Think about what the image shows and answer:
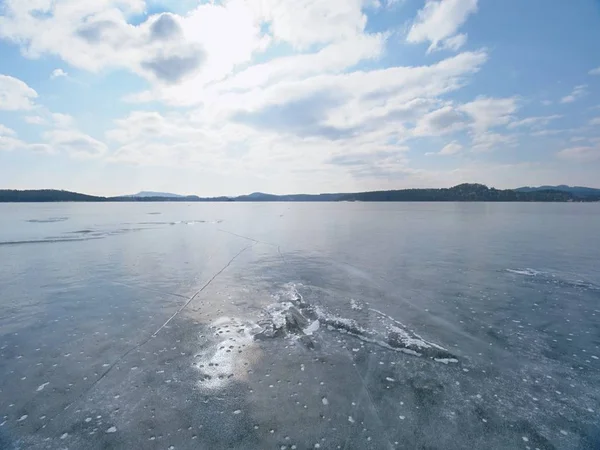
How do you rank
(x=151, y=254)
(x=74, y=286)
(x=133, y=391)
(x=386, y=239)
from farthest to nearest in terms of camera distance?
(x=386, y=239) → (x=151, y=254) → (x=74, y=286) → (x=133, y=391)

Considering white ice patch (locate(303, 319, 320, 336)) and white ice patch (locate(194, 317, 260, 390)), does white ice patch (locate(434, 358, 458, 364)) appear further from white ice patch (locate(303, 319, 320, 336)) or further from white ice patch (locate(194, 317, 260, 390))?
white ice patch (locate(194, 317, 260, 390))

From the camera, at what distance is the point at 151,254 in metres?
23.7

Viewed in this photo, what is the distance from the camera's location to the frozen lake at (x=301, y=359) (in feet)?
20.1

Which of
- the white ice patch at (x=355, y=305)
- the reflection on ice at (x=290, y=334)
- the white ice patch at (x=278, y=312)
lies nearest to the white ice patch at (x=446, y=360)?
the reflection on ice at (x=290, y=334)

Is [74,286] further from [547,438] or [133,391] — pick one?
[547,438]

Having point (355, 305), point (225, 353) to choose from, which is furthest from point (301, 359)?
point (355, 305)

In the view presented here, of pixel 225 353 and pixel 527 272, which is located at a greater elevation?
pixel 527 272

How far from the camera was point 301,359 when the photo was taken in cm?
867

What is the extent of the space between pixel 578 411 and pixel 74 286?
61.7 ft

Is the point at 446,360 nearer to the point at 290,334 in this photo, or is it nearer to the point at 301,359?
the point at 301,359

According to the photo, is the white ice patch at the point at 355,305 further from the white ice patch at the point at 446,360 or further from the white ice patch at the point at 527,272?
the white ice patch at the point at 527,272

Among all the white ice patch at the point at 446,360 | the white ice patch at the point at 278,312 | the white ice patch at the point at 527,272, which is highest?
the white ice patch at the point at 527,272

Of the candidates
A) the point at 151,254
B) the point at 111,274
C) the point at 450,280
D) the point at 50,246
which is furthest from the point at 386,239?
the point at 50,246

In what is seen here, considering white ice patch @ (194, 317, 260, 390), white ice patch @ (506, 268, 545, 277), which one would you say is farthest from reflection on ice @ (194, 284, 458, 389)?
white ice patch @ (506, 268, 545, 277)
